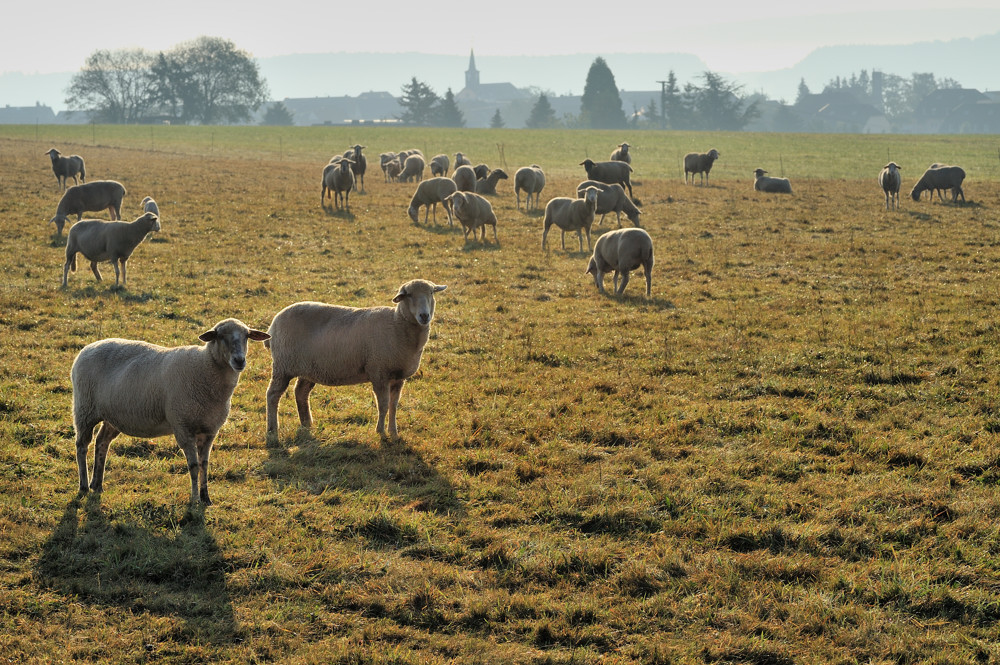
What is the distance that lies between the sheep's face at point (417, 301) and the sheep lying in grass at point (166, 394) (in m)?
1.75

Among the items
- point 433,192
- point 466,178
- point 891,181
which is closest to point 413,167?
point 466,178

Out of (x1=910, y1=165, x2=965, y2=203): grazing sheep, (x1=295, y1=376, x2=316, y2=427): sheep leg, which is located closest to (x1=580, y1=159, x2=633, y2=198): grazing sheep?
(x1=910, y1=165, x2=965, y2=203): grazing sheep

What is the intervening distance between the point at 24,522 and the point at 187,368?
1.71 metres

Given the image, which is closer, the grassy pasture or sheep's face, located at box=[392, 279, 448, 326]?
the grassy pasture

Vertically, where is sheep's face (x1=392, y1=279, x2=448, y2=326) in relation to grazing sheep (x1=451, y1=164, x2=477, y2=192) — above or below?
below

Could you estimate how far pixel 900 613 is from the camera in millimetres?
5137

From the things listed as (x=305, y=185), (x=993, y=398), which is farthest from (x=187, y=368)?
(x=305, y=185)

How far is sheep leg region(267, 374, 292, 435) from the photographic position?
26.9 feet

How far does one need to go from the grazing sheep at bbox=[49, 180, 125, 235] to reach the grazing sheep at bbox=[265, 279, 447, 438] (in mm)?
13925

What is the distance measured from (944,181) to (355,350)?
27.8 m

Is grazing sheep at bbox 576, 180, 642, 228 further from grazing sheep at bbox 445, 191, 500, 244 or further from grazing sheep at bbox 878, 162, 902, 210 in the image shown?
grazing sheep at bbox 878, 162, 902, 210

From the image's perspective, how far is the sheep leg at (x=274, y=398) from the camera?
323 inches

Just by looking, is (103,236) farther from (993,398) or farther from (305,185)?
(305,185)

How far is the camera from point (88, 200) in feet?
64.3
